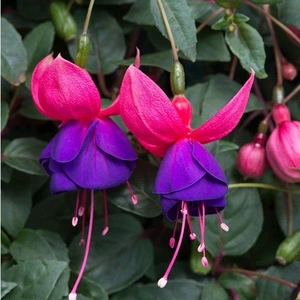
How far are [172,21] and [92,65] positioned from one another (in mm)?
253

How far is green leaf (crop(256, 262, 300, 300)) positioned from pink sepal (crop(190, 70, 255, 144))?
301 mm

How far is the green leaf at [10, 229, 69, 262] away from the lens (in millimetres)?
866

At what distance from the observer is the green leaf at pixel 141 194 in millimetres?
808

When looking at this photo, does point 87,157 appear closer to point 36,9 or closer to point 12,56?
point 12,56

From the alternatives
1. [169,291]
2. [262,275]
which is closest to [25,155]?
[169,291]

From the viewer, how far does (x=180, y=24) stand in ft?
2.41

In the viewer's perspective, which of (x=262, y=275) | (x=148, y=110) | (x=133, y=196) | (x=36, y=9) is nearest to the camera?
(x=148, y=110)

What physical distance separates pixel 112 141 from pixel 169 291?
0.94 ft

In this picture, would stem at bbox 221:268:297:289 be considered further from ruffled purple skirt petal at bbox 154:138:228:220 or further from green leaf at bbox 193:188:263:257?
ruffled purple skirt petal at bbox 154:138:228:220

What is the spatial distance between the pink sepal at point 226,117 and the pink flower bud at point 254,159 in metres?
0.18

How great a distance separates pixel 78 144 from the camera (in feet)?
2.27

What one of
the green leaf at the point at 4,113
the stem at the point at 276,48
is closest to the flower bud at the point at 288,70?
the stem at the point at 276,48

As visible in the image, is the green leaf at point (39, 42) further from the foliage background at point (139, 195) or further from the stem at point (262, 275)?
the stem at point (262, 275)

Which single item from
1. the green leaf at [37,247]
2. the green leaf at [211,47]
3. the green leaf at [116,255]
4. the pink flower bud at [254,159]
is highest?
the green leaf at [211,47]
